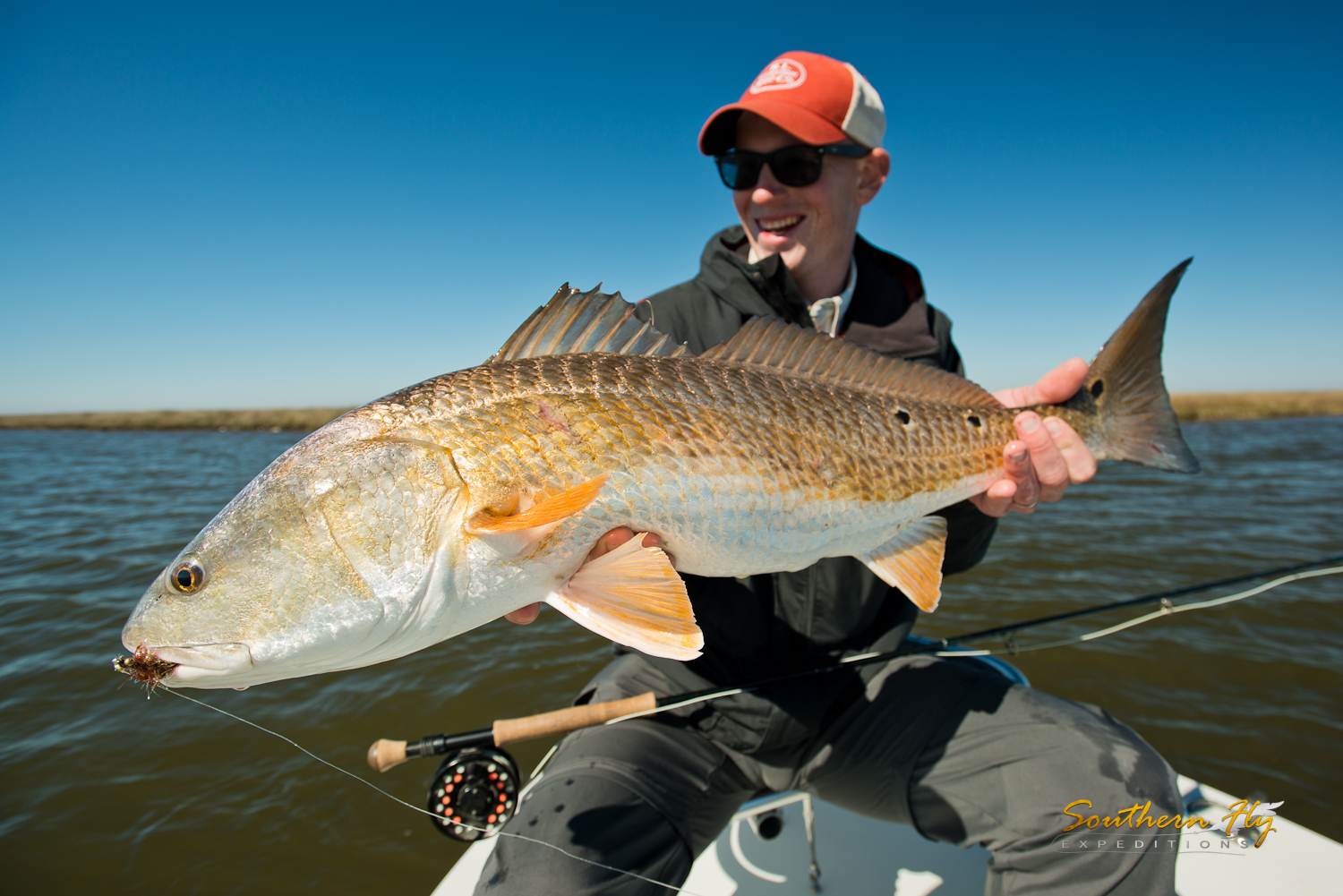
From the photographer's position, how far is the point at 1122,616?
294 inches

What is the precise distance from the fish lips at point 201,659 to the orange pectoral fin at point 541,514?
0.62 metres

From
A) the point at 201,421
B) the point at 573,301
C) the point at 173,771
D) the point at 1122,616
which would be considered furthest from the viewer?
the point at 201,421

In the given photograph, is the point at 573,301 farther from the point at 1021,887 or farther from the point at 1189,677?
the point at 1189,677

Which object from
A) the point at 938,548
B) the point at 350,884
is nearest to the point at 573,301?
the point at 938,548

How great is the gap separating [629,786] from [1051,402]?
249 cm

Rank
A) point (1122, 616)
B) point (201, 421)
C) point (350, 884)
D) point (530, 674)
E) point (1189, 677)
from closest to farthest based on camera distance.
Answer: point (350, 884)
point (1189, 677)
point (530, 674)
point (1122, 616)
point (201, 421)

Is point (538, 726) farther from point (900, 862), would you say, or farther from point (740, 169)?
point (740, 169)

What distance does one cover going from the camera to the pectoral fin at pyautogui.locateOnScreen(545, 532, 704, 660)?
1.74 m

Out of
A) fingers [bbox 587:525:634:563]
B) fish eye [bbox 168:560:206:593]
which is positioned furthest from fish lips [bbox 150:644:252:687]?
fingers [bbox 587:525:634:563]

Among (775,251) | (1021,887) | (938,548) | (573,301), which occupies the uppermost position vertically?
(775,251)

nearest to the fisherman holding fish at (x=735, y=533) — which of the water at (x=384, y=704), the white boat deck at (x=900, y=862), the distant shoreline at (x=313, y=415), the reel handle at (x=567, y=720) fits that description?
the reel handle at (x=567, y=720)

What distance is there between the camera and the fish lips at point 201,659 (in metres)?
1.50

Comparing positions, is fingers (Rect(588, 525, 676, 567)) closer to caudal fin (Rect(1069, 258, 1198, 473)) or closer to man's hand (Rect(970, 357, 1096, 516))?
man's hand (Rect(970, 357, 1096, 516))

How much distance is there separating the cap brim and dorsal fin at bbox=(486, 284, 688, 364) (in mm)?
1713
